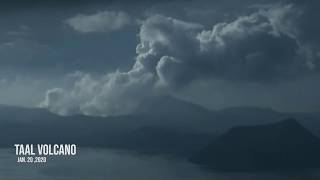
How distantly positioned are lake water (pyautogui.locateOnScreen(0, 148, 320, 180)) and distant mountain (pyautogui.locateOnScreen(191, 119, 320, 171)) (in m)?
0.07

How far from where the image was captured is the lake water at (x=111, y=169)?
4641 millimetres

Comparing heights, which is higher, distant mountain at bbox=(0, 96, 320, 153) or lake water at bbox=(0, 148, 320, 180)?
distant mountain at bbox=(0, 96, 320, 153)

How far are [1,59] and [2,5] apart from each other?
41 centimetres

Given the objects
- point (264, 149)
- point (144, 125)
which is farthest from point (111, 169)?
point (264, 149)

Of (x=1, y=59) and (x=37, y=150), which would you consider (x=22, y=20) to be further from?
(x=37, y=150)

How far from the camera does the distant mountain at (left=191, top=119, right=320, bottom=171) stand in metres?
4.47

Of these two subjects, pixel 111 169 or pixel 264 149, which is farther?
pixel 111 169

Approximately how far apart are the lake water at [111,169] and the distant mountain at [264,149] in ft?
0.24

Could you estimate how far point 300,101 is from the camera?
4426 mm

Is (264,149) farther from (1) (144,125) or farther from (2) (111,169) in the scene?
(2) (111,169)

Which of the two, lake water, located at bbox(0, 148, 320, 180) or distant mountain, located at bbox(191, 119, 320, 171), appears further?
lake water, located at bbox(0, 148, 320, 180)

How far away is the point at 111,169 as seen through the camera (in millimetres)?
4762

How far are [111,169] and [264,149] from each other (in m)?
1.04

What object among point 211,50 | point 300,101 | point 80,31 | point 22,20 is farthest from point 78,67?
point 300,101
